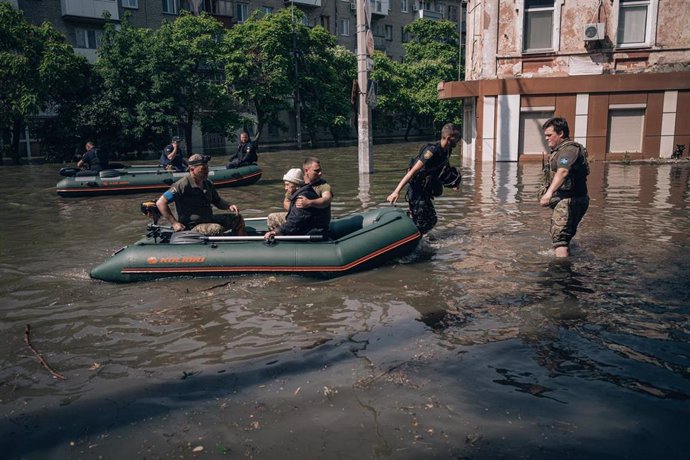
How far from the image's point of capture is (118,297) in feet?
22.4

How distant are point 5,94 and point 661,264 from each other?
92.7 ft

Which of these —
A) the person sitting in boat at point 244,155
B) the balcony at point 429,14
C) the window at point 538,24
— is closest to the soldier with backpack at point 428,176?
the person sitting in boat at point 244,155

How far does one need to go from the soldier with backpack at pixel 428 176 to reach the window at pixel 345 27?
43550mm

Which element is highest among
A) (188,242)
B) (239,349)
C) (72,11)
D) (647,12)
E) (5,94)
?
(72,11)

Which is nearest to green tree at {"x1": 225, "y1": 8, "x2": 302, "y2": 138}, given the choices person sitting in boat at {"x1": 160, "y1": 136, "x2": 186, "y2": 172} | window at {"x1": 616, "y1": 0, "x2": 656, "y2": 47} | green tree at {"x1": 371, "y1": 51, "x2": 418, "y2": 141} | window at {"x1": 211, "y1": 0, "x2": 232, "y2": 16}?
window at {"x1": 211, "y1": 0, "x2": 232, "y2": 16}

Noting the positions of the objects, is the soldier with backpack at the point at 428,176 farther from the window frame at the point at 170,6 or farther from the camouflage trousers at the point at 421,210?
the window frame at the point at 170,6

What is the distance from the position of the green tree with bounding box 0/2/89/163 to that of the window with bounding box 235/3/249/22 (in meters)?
15.2

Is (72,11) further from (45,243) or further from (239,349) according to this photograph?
(239,349)

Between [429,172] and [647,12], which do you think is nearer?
[429,172]

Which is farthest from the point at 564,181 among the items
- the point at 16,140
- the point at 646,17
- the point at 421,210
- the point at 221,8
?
the point at 221,8

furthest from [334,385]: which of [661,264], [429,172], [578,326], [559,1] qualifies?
[559,1]

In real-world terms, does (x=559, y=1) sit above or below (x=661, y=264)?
above

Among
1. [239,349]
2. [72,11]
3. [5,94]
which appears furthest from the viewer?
[72,11]

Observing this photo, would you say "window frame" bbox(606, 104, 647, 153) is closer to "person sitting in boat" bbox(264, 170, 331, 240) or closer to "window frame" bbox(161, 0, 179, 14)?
"person sitting in boat" bbox(264, 170, 331, 240)
